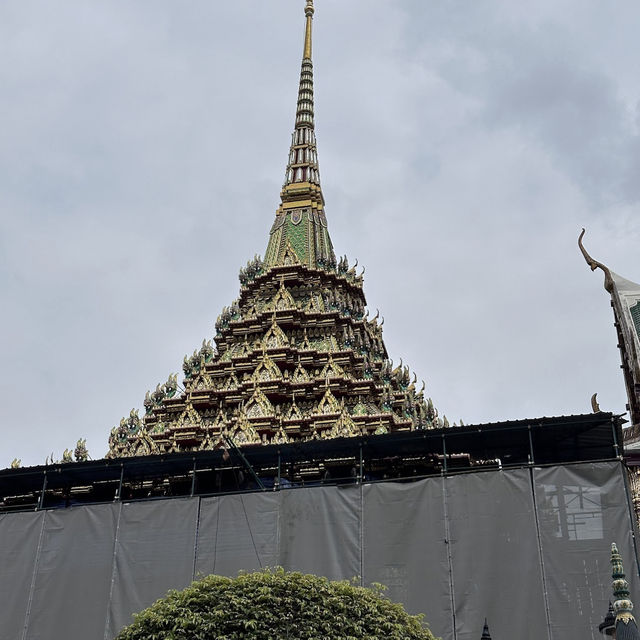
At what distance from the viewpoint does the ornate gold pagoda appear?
38719 mm

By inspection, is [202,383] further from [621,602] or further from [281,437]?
[621,602]

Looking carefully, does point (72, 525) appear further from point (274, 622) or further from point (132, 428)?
point (132, 428)

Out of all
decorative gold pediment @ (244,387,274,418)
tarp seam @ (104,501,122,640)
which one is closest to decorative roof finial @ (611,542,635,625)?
tarp seam @ (104,501,122,640)

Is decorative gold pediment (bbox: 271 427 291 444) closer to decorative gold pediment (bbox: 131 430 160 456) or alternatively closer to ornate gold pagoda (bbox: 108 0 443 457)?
ornate gold pagoda (bbox: 108 0 443 457)

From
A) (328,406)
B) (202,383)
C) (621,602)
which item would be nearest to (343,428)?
(328,406)

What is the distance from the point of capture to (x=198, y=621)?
1709cm

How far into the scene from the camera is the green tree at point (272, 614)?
17.1 meters

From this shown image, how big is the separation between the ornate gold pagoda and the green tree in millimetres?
18498

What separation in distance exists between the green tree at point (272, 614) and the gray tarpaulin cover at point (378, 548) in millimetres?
3648

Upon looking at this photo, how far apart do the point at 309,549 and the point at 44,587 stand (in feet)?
24.5

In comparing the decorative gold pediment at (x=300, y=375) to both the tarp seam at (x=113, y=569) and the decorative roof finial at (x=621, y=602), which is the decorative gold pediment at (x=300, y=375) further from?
the decorative roof finial at (x=621, y=602)

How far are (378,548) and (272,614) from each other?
22.6 feet

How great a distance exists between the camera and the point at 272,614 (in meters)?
17.3

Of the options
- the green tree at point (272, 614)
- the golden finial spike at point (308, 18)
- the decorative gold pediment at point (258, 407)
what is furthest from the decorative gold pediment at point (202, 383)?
the golden finial spike at point (308, 18)
